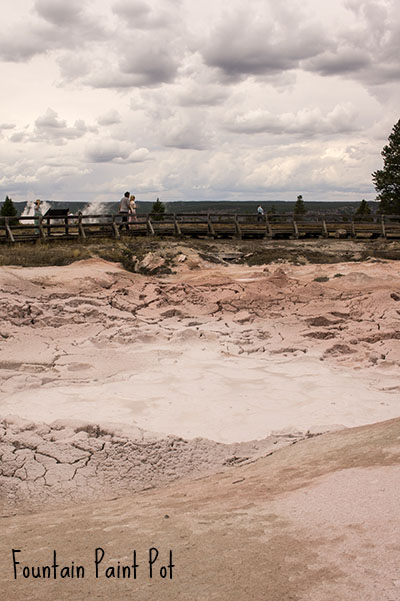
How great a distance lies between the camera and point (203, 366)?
905 centimetres

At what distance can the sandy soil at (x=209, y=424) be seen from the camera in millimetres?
3117

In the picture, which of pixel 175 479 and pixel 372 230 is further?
pixel 372 230

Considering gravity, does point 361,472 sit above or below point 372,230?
below

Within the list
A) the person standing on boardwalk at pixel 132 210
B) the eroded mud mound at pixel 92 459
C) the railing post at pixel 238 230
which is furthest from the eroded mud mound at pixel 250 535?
the railing post at pixel 238 230

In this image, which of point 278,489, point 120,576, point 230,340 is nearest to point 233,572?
point 120,576

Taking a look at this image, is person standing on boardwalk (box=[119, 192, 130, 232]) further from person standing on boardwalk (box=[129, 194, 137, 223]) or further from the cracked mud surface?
the cracked mud surface

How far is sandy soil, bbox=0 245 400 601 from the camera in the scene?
10.2ft

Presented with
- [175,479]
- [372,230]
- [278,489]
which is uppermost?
[372,230]

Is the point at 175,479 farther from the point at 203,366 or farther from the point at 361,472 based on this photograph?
the point at 203,366

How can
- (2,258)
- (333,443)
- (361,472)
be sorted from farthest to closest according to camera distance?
(2,258)
(333,443)
(361,472)

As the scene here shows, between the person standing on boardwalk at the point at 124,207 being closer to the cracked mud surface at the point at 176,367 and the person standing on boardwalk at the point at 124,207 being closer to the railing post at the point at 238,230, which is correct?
the railing post at the point at 238,230

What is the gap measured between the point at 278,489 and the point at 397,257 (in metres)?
14.8

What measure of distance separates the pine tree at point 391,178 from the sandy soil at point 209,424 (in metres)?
30.2

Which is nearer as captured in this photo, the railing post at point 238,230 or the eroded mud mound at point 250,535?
the eroded mud mound at point 250,535
